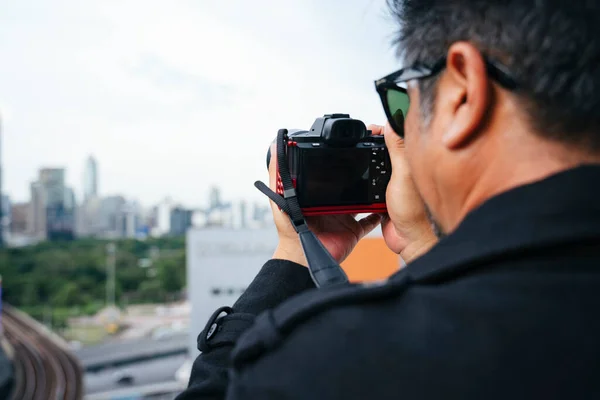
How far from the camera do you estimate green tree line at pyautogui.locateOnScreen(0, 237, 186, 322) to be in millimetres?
12844

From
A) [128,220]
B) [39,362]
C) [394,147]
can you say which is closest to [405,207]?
[394,147]

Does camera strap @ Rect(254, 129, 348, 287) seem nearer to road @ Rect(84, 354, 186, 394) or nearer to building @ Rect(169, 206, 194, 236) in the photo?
building @ Rect(169, 206, 194, 236)

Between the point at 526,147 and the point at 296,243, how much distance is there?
35 centimetres

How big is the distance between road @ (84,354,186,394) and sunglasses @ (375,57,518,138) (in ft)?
39.1

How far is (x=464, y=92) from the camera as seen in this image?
→ 38cm

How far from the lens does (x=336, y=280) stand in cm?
55

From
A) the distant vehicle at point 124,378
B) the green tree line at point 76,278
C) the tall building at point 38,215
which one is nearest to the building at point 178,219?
the green tree line at point 76,278

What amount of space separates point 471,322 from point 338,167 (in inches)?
15.0

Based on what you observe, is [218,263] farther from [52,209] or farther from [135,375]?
[52,209]

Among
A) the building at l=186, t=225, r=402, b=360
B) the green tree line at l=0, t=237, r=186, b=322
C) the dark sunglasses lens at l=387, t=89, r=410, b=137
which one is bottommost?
the green tree line at l=0, t=237, r=186, b=322

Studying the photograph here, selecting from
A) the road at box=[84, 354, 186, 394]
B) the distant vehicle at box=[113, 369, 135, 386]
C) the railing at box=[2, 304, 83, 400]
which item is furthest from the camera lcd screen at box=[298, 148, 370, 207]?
the distant vehicle at box=[113, 369, 135, 386]

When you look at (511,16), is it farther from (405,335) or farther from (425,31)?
(405,335)

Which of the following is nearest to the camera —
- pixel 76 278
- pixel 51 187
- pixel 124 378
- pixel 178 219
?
pixel 178 219

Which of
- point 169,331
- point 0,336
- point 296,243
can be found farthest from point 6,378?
point 296,243
